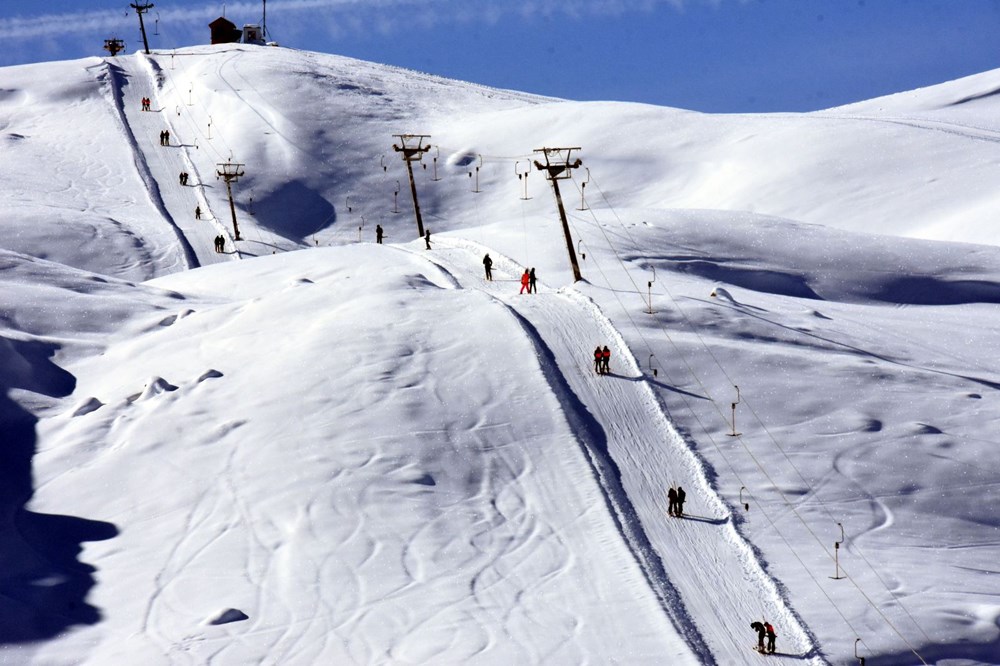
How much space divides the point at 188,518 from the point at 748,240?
29672 millimetres

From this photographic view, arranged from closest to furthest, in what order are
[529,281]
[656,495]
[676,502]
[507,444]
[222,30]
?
[676,502], [656,495], [507,444], [529,281], [222,30]

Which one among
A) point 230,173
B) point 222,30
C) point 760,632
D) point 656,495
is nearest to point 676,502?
point 656,495

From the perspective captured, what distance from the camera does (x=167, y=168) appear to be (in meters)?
75.8

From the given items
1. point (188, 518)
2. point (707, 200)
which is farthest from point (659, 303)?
point (707, 200)

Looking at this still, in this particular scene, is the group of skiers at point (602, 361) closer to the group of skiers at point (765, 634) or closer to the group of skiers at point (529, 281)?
the group of skiers at point (529, 281)

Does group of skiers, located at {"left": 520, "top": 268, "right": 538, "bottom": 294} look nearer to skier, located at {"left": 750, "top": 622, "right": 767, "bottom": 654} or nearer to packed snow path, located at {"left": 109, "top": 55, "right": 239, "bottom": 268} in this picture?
skier, located at {"left": 750, "top": 622, "right": 767, "bottom": 654}

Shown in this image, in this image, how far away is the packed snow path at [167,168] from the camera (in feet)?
202

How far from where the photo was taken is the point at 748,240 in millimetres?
50344

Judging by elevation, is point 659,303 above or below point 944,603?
above

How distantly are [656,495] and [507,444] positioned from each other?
407 centimetres

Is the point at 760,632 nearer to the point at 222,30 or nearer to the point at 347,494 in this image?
the point at 347,494

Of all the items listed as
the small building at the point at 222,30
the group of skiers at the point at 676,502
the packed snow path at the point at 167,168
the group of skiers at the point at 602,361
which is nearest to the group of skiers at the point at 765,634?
the group of skiers at the point at 676,502

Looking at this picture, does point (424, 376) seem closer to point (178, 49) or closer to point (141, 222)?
point (141, 222)

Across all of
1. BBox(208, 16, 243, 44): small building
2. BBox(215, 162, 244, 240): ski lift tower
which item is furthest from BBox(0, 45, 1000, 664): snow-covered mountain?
BBox(208, 16, 243, 44): small building
